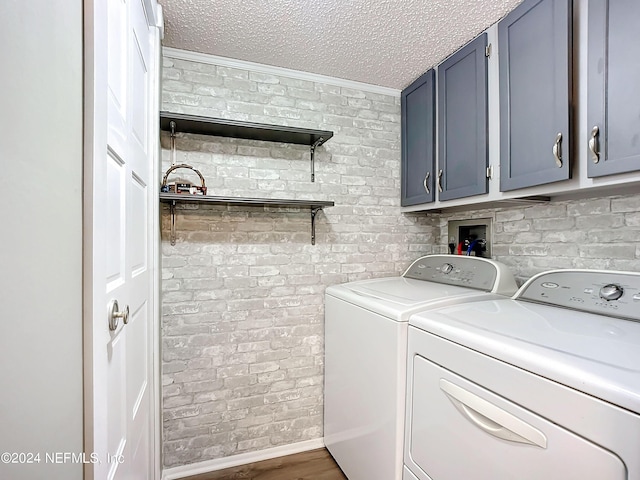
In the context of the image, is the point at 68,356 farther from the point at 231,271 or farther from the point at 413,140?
the point at 413,140

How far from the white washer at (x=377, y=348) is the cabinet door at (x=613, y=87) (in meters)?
0.74

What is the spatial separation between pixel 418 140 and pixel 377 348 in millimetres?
1356

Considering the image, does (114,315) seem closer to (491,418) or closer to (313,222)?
(491,418)

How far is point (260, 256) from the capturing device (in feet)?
6.48

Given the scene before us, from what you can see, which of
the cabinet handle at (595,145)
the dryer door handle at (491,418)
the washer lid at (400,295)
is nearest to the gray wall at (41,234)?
the dryer door handle at (491,418)

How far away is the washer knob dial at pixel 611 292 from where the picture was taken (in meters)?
1.16

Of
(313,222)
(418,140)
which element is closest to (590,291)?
(418,140)

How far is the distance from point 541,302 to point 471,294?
0.27 metres

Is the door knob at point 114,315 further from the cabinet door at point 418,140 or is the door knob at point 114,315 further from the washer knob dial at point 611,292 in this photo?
the cabinet door at point 418,140

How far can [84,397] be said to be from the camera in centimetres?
56

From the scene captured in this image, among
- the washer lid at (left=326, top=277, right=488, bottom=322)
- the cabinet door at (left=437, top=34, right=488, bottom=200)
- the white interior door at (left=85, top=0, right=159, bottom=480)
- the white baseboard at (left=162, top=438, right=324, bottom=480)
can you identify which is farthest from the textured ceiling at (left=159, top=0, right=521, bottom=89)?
the white baseboard at (left=162, top=438, right=324, bottom=480)

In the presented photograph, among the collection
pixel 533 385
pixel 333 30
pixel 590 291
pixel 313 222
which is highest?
pixel 333 30

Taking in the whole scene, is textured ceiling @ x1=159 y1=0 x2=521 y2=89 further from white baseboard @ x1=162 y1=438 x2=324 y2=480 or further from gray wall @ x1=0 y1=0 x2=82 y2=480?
white baseboard @ x1=162 y1=438 x2=324 y2=480

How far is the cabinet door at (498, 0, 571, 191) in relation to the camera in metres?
1.22
